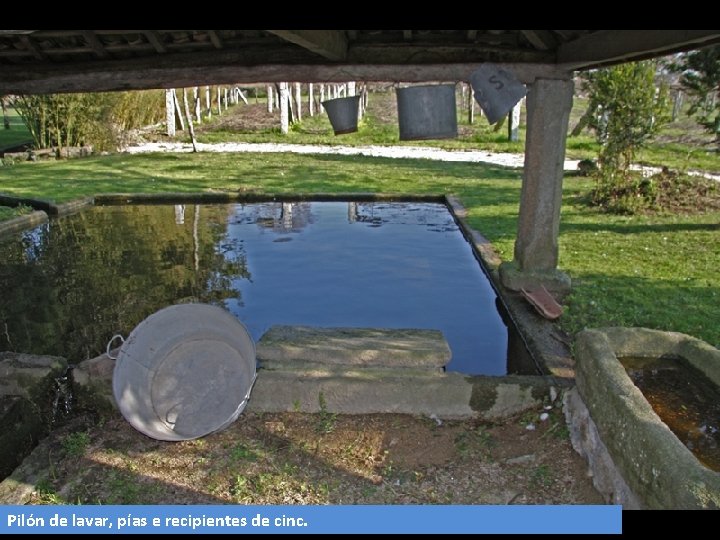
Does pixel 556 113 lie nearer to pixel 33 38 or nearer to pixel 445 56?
pixel 445 56

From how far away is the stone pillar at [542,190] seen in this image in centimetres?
603

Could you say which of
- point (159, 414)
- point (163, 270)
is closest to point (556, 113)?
point (159, 414)

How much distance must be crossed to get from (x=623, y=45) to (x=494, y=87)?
1076mm

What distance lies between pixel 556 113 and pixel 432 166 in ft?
39.1

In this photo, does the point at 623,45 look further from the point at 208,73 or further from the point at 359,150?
the point at 359,150

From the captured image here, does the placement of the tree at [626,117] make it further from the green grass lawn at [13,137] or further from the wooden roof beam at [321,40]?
the green grass lawn at [13,137]

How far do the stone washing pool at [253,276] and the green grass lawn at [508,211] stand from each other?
3.43ft

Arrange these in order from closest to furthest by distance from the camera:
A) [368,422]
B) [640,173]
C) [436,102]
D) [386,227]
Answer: [368,422], [436,102], [386,227], [640,173]

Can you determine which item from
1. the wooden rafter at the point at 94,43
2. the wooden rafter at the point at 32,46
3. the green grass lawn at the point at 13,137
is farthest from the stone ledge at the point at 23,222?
the green grass lawn at the point at 13,137

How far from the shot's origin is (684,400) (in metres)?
3.57

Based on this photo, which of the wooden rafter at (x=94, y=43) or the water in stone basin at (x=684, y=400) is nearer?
the water in stone basin at (x=684, y=400)

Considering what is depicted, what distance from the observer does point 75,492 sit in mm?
3488

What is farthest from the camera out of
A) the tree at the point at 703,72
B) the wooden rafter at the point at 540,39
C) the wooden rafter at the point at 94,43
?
the tree at the point at 703,72

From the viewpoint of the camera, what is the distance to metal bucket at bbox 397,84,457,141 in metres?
5.21
